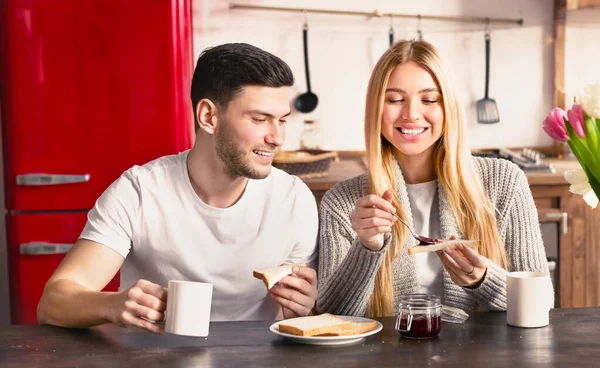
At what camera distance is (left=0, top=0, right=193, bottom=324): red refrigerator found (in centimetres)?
301

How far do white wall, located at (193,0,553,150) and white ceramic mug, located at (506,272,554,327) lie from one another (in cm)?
234

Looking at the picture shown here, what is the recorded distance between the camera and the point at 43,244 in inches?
121

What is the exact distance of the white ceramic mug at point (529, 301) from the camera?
1.66 metres

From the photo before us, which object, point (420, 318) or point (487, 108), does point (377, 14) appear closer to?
point (487, 108)

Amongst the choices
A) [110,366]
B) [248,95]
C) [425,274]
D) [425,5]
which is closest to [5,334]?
[110,366]

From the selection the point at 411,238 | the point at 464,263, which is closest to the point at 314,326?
the point at 464,263

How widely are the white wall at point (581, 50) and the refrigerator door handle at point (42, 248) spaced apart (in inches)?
96.4

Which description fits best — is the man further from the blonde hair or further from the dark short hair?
the blonde hair

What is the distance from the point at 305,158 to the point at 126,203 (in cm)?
139

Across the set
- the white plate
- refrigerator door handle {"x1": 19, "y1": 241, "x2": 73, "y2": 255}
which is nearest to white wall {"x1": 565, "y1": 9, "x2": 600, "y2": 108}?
refrigerator door handle {"x1": 19, "y1": 241, "x2": 73, "y2": 255}

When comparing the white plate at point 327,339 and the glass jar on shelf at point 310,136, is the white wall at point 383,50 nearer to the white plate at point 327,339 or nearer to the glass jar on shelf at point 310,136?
the glass jar on shelf at point 310,136

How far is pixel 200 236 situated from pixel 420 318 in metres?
0.65

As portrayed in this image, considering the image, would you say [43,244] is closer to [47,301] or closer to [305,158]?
[305,158]

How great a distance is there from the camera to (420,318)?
1.58 metres
